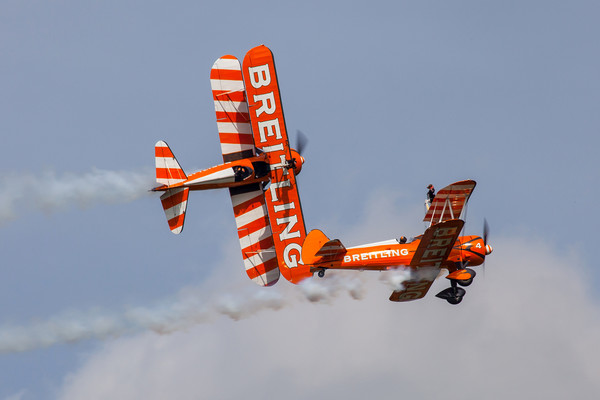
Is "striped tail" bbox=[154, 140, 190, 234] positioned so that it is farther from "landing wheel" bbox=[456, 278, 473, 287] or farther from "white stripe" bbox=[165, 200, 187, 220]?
"landing wheel" bbox=[456, 278, 473, 287]

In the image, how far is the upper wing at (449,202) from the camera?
50469mm

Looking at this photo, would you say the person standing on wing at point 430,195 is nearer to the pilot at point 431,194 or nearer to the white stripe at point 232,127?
the pilot at point 431,194

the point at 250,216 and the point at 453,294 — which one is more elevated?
the point at 250,216

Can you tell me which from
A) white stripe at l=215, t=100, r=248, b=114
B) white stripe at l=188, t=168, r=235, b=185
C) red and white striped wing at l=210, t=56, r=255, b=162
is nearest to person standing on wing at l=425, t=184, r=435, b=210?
red and white striped wing at l=210, t=56, r=255, b=162

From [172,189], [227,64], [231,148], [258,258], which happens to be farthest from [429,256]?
[227,64]

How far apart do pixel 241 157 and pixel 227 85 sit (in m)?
2.55

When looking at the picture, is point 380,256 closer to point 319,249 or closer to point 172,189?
point 319,249

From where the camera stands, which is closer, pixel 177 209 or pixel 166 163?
pixel 177 209

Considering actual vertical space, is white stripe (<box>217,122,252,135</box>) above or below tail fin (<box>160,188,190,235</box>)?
above

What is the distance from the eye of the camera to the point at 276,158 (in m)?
54.4

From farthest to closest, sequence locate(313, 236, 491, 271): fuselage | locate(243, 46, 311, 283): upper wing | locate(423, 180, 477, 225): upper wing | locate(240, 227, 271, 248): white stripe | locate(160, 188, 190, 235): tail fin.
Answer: locate(240, 227, 271, 248): white stripe < locate(243, 46, 311, 283): upper wing < locate(160, 188, 190, 235): tail fin < locate(313, 236, 491, 271): fuselage < locate(423, 180, 477, 225): upper wing

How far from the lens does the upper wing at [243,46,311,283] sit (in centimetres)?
5422

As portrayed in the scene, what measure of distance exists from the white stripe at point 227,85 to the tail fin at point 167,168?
281 centimetres

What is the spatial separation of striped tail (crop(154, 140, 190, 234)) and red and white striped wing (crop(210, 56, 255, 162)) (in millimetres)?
1818
